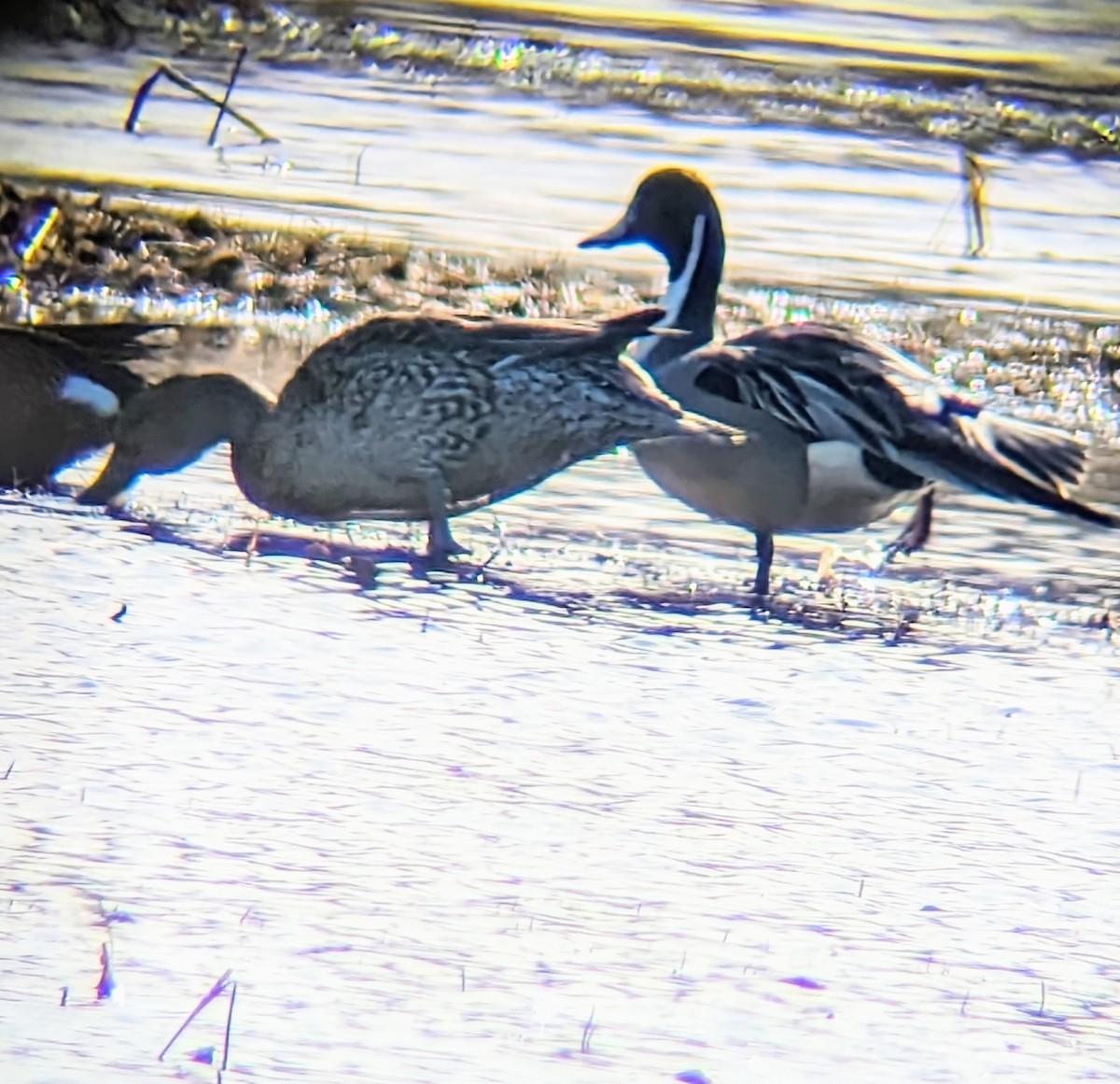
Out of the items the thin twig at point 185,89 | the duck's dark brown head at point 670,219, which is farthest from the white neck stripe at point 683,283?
the thin twig at point 185,89

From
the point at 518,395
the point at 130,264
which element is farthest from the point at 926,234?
the point at 130,264

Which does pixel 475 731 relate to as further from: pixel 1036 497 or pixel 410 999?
pixel 1036 497

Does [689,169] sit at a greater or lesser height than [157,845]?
greater

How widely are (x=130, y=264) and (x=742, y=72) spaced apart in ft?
3.05

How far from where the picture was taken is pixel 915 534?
2516 mm

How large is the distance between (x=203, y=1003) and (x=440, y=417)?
0.78m

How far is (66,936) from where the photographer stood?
207 cm

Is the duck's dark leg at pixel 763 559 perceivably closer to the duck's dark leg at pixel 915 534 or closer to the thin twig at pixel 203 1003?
the duck's dark leg at pixel 915 534

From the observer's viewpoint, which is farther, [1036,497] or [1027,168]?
[1027,168]

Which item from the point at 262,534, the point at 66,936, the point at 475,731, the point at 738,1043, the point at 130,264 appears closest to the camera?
the point at 738,1043

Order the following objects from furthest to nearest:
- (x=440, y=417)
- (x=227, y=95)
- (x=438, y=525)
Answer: (x=227, y=95) < (x=438, y=525) < (x=440, y=417)

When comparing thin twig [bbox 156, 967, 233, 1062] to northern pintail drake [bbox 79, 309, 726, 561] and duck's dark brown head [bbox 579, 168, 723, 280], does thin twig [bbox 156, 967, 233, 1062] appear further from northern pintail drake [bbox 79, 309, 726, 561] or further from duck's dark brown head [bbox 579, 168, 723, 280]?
duck's dark brown head [bbox 579, 168, 723, 280]

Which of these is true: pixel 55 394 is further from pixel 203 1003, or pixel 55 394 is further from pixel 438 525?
pixel 203 1003

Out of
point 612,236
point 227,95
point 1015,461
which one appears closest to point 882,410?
point 1015,461
